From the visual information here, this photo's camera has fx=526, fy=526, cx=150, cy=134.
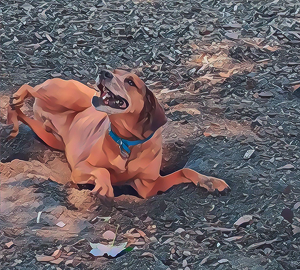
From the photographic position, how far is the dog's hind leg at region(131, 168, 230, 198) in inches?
130

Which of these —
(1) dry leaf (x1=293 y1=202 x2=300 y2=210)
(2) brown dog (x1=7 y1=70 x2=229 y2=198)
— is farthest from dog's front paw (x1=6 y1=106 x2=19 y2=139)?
(1) dry leaf (x1=293 y1=202 x2=300 y2=210)

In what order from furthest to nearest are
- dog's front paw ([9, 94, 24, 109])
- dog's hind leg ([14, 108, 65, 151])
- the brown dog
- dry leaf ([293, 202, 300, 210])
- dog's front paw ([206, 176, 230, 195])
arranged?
dog's hind leg ([14, 108, 65, 151]), dog's front paw ([9, 94, 24, 109]), dog's front paw ([206, 176, 230, 195]), dry leaf ([293, 202, 300, 210]), the brown dog

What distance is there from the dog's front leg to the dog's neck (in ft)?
0.92

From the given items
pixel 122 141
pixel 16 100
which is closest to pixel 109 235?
pixel 122 141

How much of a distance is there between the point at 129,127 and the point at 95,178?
16.0 inches

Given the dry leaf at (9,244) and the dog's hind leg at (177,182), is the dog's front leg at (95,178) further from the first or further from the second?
the dry leaf at (9,244)

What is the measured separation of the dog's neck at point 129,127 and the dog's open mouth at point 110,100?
0.20 ft

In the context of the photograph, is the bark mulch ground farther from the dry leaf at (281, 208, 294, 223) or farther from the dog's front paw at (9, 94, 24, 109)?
the dog's front paw at (9, 94, 24, 109)

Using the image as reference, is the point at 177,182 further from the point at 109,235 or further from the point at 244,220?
the point at 109,235

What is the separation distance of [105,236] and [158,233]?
0.98 feet

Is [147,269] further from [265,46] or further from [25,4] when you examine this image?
[25,4]

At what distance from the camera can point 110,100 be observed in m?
2.96

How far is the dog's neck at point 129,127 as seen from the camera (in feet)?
9.75

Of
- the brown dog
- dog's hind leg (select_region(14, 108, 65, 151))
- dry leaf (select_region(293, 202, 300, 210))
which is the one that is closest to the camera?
the brown dog
